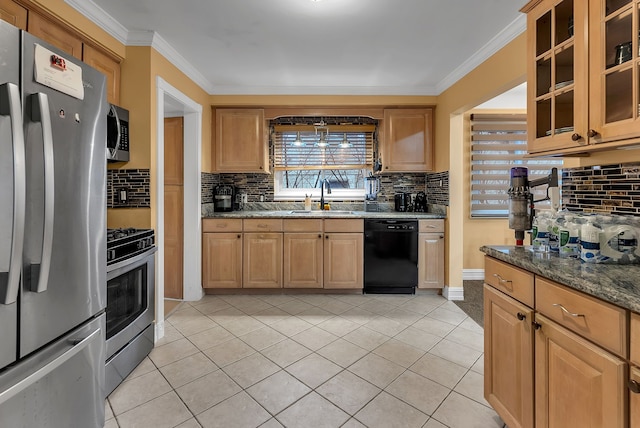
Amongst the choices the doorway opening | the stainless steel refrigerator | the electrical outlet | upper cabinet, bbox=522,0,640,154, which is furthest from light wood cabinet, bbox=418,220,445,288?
the stainless steel refrigerator

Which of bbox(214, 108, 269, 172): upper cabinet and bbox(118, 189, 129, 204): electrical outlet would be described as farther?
bbox(214, 108, 269, 172): upper cabinet

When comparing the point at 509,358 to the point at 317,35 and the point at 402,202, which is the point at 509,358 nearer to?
the point at 317,35

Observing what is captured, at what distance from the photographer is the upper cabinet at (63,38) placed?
5.05 ft

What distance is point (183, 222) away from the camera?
3.21 metres

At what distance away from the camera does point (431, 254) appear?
11.0ft

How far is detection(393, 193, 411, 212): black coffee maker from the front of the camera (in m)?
3.77

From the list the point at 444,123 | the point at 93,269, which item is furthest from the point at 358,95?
the point at 93,269

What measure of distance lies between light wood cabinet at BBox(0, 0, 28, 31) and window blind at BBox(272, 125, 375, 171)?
8.32ft

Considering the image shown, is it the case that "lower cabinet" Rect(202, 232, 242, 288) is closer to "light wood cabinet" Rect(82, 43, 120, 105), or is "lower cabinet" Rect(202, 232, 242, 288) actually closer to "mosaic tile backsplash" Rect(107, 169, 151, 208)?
"mosaic tile backsplash" Rect(107, 169, 151, 208)

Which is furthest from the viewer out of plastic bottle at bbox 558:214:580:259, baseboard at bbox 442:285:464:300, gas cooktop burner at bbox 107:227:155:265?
baseboard at bbox 442:285:464:300

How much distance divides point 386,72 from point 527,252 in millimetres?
2302

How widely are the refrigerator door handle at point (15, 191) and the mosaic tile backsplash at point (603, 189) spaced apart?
8.06ft

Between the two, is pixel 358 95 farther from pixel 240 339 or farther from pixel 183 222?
pixel 240 339

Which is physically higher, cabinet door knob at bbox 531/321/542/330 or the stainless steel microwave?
the stainless steel microwave
